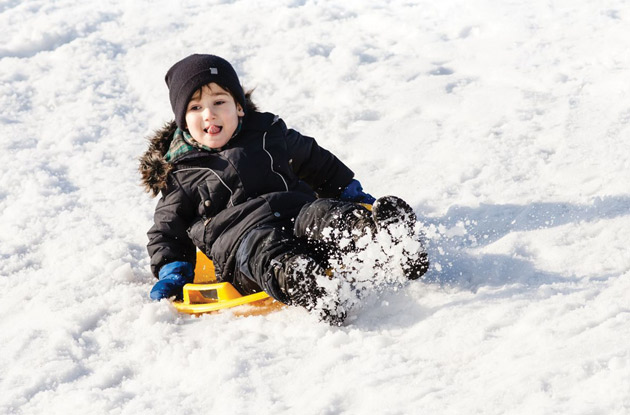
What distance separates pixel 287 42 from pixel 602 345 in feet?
13.1

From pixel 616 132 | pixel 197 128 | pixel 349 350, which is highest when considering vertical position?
pixel 197 128

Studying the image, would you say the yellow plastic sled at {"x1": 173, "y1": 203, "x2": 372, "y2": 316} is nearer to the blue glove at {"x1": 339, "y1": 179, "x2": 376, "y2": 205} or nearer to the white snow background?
the white snow background

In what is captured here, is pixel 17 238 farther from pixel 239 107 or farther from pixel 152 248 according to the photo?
pixel 239 107

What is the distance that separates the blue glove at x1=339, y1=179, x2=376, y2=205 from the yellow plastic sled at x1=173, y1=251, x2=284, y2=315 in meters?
0.70

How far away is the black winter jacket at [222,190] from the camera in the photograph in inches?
109

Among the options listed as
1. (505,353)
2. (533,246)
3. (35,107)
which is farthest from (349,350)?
(35,107)

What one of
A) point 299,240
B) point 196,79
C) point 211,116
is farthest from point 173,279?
point 196,79

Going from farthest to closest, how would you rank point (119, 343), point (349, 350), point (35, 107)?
point (35, 107) → point (119, 343) → point (349, 350)

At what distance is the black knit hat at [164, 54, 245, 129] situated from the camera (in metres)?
2.95

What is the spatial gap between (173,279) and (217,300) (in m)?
0.22

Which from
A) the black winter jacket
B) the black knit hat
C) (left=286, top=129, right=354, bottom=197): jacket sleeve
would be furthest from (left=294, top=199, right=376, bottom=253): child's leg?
the black knit hat

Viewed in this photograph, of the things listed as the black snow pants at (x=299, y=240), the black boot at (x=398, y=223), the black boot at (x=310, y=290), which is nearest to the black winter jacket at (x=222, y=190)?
the black snow pants at (x=299, y=240)

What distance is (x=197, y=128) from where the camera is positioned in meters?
2.96

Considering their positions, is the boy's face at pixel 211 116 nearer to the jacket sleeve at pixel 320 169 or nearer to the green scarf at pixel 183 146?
the green scarf at pixel 183 146
